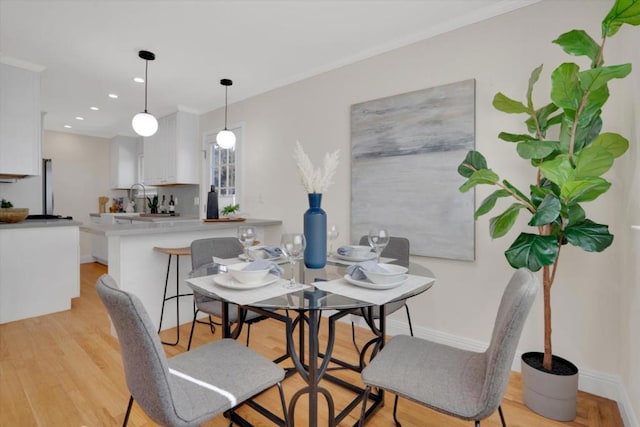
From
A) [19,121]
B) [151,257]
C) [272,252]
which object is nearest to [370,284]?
[272,252]

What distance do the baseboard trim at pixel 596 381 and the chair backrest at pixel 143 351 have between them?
202 centimetres

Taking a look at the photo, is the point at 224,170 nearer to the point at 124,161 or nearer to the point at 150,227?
the point at 150,227

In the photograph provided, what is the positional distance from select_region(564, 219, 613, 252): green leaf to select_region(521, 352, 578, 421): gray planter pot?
69 cm

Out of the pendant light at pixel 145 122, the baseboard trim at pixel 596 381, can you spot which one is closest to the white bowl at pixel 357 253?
the baseboard trim at pixel 596 381

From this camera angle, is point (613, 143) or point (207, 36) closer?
point (613, 143)

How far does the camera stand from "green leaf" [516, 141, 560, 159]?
1575 millimetres

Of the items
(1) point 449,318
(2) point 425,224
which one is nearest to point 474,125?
(2) point 425,224

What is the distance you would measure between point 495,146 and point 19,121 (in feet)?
14.3

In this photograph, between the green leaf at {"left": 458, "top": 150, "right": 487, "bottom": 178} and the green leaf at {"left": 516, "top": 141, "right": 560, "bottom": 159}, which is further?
the green leaf at {"left": 458, "top": 150, "right": 487, "bottom": 178}

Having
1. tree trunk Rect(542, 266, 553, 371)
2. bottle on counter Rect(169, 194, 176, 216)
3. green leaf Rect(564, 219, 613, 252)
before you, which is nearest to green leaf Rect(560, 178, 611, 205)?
green leaf Rect(564, 219, 613, 252)

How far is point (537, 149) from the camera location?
1589mm

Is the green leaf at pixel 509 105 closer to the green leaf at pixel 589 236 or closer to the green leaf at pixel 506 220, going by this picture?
the green leaf at pixel 506 220

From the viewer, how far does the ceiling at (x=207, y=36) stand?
2.25 m

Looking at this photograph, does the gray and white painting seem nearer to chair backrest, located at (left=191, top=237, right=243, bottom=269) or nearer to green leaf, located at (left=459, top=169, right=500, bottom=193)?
green leaf, located at (left=459, top=169, right=500, bottom=193)
